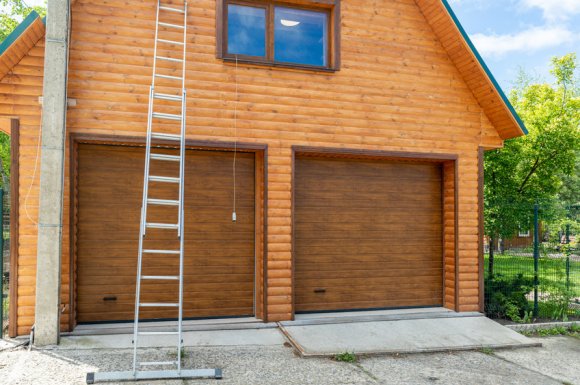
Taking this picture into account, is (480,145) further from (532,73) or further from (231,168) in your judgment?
(532,73)

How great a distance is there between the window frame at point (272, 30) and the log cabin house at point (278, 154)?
30mm

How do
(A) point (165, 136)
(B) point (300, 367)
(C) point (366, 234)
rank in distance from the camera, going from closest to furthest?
1. (B) point (300, 367)
2. (A) point (165, 136)
3. (C) point (366, 234)

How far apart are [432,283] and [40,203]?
655cm

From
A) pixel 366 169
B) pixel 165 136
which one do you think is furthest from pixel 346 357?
pixel 165 136

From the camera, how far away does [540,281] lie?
8.45 m

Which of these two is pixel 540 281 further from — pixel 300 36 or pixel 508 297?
pixel 300 36

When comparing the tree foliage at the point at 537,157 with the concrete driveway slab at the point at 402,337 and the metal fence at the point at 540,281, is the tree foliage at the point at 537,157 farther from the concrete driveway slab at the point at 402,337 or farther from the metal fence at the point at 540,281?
the concrete driveway slab at the point at 402,337

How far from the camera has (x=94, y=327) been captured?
6.40 m

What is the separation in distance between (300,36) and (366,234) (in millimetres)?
3600

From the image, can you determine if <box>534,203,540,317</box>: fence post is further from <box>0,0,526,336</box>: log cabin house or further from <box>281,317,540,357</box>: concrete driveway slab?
<box>281,317,540,357</box>: concrete driveway slab

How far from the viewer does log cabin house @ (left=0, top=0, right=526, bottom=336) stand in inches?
251

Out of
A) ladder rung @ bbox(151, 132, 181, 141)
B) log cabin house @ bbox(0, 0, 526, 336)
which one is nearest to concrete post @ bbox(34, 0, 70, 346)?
log cabin house @ bbox(0, 0, 526, 336)

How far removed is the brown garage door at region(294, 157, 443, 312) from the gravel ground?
1822 millimetres

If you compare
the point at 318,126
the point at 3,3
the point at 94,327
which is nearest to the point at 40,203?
the point at 94,327
